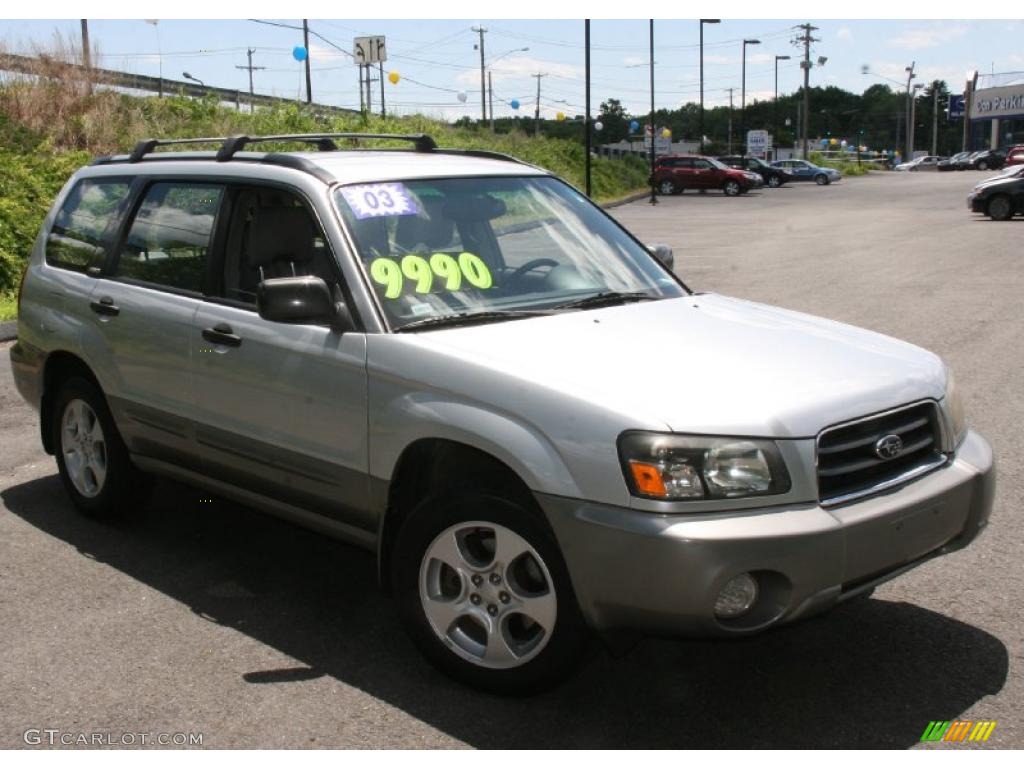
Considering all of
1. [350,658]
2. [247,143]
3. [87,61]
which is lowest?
[350,658]

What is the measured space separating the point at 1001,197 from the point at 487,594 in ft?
94.0

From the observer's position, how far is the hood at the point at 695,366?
11.6 feet

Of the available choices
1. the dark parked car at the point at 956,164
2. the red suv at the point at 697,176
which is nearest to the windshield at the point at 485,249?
the red suv at the point at 697,176

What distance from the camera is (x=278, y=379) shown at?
4.53 m

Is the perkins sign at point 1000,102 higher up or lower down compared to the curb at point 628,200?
higher up

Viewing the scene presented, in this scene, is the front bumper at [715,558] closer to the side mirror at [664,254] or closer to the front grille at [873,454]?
the front grille at [873,454]

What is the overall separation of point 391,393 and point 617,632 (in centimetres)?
114

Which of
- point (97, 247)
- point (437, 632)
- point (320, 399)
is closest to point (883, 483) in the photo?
point (437, 632)

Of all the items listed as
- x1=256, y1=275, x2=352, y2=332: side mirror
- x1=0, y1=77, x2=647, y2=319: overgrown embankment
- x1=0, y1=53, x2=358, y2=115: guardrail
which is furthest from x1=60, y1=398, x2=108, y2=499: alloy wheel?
x1=0, y1=53, x2=358, y2=115: guardrail

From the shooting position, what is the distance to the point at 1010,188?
28.9 meters

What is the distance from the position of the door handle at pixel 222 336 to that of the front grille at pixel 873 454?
2355 millimetres

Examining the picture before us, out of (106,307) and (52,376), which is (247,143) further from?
(52,376)

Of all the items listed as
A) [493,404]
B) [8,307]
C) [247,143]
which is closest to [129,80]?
[8,307]

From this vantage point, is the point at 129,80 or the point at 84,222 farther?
the point at 129,80
